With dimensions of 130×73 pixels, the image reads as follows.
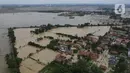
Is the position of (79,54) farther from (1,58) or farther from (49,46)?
(1,58)

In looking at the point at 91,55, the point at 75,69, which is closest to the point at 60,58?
the point at 91,55

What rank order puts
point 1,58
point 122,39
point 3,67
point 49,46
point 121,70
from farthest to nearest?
1. point 122,39
2. point 49,46
3. point 1,58
4. point 3,67
5. point 121,70

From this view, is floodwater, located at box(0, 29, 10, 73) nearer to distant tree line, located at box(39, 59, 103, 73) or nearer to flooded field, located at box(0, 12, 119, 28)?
distant tree line, located at box(39, 59, 103, 73)

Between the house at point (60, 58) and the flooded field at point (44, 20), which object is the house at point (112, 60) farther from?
the flooded field at point (44, 20)

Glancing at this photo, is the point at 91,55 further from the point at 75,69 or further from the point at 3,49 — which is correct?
the point at 3,49

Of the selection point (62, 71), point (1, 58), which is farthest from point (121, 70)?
point (1, 58)

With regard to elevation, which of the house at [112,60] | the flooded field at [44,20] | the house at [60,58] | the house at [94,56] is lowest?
the house at [112,60]

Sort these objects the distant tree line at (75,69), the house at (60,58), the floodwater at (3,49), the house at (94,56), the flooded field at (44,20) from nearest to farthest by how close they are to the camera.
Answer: the distant tree line at (75,69) < the floodwater at (3,49) < the house at (60,58) < the house at (94,56) < the flooded field at (44,20)

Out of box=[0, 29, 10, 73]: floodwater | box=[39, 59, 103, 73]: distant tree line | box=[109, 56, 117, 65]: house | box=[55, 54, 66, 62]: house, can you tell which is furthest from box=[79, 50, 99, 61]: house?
box=[0, 29, 10, 73]: floodwater

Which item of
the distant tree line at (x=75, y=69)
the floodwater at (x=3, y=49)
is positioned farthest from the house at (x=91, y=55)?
the floodwater at (x=3, y=49)

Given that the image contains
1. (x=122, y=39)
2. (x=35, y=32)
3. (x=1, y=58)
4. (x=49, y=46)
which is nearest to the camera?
(x=1, y=58)

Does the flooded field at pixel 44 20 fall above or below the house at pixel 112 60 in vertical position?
above
